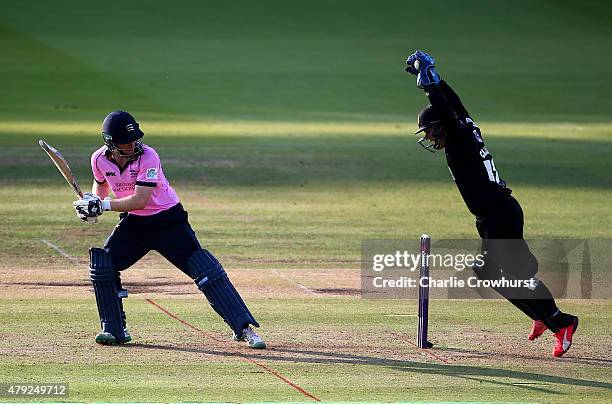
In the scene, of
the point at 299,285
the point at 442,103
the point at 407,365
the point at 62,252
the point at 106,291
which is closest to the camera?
the point at 407,365

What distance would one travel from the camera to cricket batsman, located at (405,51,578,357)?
10.8 m

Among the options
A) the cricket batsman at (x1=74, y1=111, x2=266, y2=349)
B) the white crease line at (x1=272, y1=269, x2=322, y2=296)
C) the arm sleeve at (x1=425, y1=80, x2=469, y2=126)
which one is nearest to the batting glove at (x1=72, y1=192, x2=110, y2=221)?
the cricket batsman at (x1=74, y1=111, x2=266, y2=349)

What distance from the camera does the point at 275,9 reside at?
210 ft

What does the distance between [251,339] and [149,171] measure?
158 cm

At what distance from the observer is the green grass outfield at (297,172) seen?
10.3 m

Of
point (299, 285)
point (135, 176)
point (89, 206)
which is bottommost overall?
point (299, 285)

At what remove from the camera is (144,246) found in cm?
1109

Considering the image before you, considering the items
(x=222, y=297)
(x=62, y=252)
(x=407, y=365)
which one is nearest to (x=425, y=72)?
(x=407, y=365)

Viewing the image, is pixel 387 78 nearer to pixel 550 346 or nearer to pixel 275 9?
pixel 275 9

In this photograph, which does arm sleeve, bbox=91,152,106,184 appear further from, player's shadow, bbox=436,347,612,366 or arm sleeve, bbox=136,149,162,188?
player's shadow, bbox=436,347,612,366

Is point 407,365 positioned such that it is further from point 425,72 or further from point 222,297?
point 425,72

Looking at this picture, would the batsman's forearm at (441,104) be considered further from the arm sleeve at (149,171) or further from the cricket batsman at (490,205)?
the arm sleeve at (149,171)

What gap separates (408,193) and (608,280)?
873cm

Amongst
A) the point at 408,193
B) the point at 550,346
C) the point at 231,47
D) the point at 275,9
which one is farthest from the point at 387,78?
the point at 550,346
